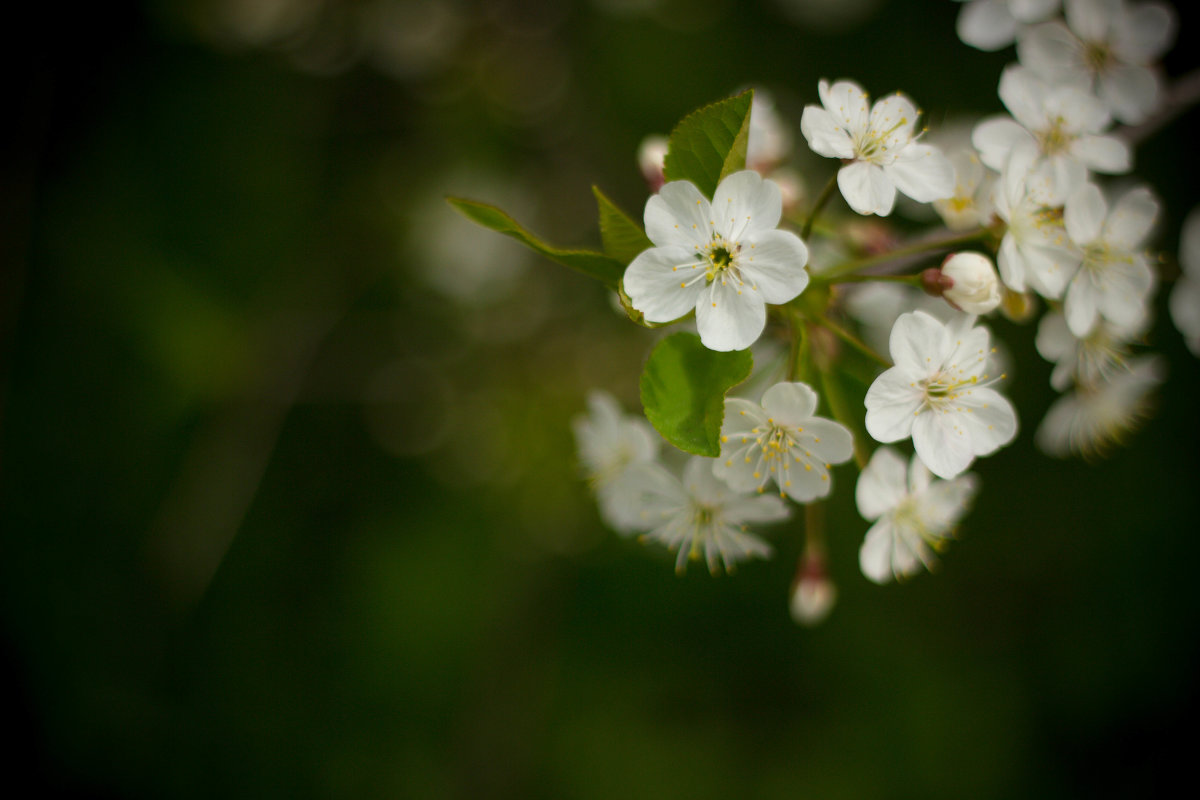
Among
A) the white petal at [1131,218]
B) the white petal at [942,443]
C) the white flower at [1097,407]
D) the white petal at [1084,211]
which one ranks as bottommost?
the white flower at [1097,407]

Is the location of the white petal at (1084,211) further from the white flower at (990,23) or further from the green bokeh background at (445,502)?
the green bokeh background at (445,502)

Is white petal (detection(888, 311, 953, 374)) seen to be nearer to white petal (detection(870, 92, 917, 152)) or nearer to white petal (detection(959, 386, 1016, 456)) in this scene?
white petal (detection(959, 386, 1016, 456))

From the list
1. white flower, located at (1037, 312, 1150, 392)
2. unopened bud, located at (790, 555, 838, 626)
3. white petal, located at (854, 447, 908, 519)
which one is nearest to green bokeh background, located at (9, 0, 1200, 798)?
unopened bud, located at (790, 555, 838, 626)

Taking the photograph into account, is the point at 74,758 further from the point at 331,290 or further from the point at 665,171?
the point at 665,171

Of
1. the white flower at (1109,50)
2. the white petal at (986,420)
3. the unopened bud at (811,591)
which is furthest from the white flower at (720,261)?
the white flower at (1109,50)

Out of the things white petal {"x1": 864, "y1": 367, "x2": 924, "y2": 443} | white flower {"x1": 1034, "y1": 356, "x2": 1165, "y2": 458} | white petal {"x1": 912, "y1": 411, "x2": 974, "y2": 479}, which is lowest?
white flower {"x1": 1034, "y1": 356, "x2": 1165, "y2": 458}

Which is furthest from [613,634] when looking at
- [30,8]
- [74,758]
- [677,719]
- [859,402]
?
[30,8]

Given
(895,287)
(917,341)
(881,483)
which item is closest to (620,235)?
(917,341)
